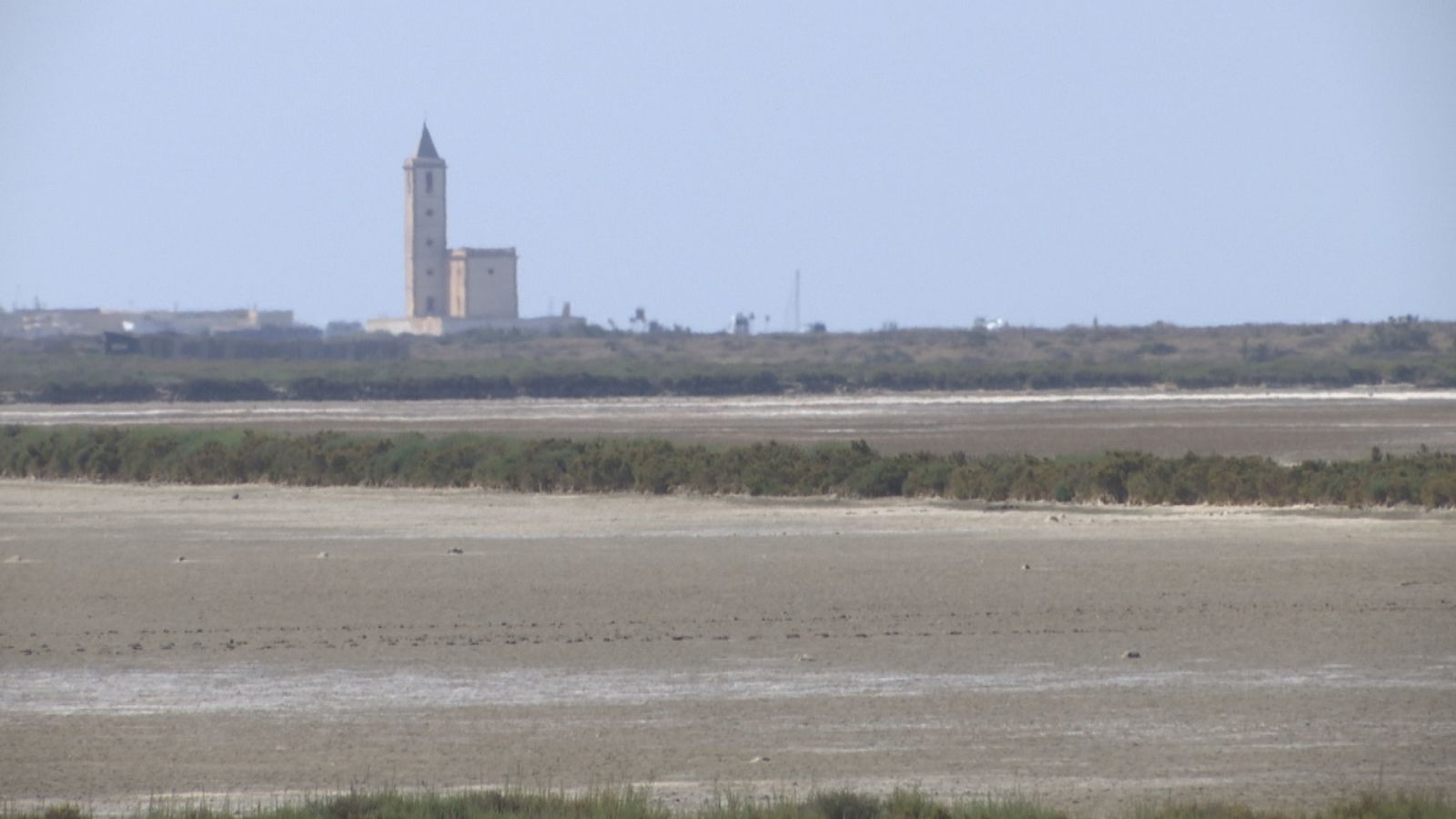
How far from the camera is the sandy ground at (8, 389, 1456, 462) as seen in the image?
39.6 meters

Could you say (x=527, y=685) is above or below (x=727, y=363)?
below

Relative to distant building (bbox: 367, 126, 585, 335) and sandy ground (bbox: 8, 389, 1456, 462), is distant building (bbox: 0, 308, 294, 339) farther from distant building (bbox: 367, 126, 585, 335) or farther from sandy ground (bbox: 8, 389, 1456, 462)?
sandy ground (bbox: 8, 389, 1456, 462)

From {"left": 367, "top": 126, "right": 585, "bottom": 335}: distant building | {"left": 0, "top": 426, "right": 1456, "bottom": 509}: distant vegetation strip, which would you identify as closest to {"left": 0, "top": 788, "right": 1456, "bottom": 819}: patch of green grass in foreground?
{"left": 0, "top": 426, "right": 1456, "bottom": 509}: distant vegetation strip

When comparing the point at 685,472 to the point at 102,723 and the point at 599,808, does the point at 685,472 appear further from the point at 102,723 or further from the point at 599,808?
the point at 599,808

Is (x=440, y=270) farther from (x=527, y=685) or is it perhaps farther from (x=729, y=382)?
(x=527, y=685)

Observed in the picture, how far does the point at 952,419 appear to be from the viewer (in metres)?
50.4

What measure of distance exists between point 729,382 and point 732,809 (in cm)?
6911

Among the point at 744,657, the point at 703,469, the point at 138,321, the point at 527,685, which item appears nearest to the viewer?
the point at 527,685

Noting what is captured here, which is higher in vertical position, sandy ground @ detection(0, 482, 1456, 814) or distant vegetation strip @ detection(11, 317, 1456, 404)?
distant vegetation strip @ detection(11, 317, 1456, 404)

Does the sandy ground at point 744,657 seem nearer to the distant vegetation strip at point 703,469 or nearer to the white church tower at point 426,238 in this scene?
the distant vegetation strip at point 703,469

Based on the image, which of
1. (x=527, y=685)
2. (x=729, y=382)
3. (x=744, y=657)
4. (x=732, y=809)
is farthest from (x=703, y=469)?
(x=729, y=382)

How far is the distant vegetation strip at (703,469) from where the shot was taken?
27.1 m

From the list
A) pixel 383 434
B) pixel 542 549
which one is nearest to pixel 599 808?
pixel 542 549

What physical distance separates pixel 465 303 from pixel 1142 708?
4616 inches
